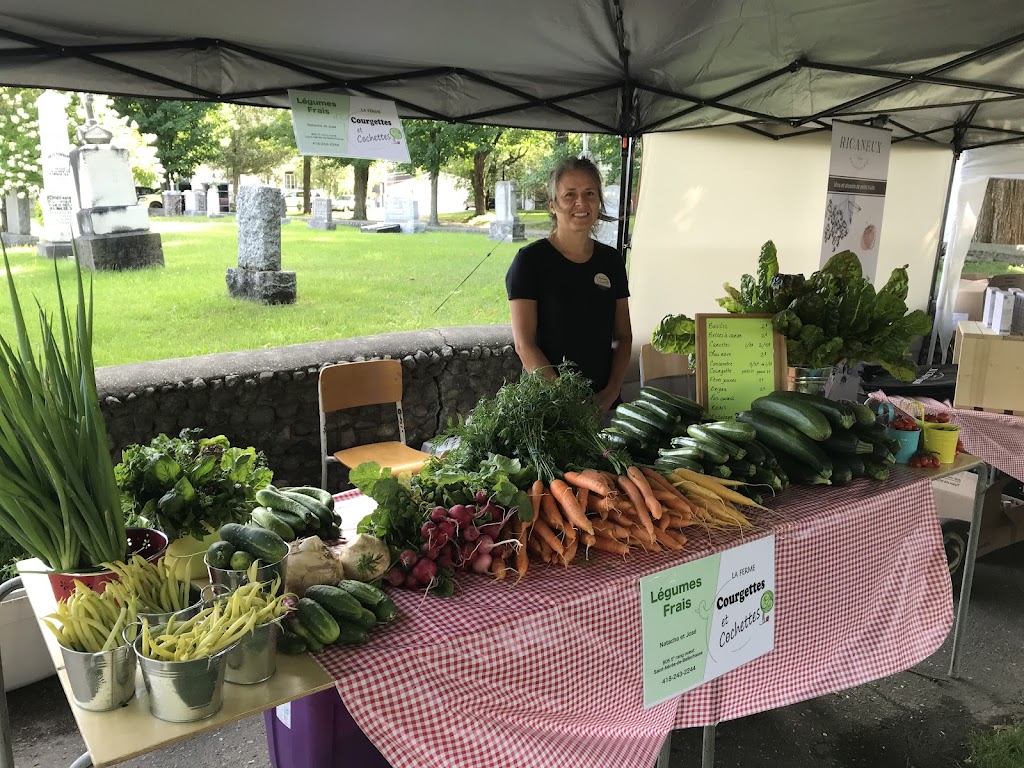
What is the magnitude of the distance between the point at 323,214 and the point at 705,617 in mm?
13235

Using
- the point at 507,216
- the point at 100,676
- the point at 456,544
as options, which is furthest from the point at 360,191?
the point at 100,676

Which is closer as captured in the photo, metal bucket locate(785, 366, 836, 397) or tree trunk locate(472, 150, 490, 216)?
metal bucket locate(785, 366, 836, 397)

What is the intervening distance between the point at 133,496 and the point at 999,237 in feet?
37.3

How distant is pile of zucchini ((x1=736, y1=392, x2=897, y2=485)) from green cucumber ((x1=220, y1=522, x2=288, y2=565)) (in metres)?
1.35

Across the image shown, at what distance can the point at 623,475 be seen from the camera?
1.76m

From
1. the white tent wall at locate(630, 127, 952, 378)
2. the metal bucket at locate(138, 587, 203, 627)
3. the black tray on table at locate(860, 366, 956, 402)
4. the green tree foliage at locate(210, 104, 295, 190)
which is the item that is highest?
the green tree foliage at locate(210, 104, 295, 190)

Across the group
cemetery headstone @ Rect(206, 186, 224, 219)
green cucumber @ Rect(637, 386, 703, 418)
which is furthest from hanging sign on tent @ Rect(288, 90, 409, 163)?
cemetery headstone @ Rect(206, 186, 224, 219)

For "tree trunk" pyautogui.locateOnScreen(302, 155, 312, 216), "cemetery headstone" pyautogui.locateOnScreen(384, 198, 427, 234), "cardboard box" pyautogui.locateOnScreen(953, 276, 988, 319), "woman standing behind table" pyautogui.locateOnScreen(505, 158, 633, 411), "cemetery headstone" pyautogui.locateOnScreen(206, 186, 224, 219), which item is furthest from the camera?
"tree trunk" pyautogui.locateOnScreen(302, 155, 312, 216)

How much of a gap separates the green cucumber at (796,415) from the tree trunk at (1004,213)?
370 inches

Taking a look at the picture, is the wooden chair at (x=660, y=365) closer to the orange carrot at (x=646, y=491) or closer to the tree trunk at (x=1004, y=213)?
the orange carrot at (x=646, y=491)

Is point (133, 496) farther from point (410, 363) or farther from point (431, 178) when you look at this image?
point (431, 178)

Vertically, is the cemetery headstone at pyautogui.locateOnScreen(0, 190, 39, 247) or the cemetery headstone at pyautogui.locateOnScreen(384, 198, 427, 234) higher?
the cemetery headstone at pyautogui.locateOnScreen(384, 198, 427, 234)

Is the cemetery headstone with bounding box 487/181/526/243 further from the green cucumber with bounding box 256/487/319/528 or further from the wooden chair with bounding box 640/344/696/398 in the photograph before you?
the green cucumber with bounding box 256/487/319/528

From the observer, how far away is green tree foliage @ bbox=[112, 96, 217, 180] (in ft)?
42.9
